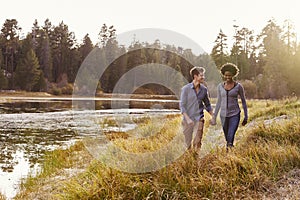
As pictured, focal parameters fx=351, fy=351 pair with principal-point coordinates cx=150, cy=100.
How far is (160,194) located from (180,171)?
2.20 ft

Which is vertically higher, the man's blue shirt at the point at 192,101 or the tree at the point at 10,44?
the tree at the point at 10,44

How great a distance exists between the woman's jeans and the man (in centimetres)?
64

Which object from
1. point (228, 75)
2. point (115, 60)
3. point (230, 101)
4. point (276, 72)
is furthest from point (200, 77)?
point (115, 60)

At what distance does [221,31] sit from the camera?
214ft

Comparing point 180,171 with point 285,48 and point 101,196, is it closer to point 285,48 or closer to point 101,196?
point 101,196

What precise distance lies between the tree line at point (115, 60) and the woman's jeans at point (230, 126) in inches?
1460

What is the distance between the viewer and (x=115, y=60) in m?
77.1

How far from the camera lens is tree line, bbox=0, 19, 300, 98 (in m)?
43.8

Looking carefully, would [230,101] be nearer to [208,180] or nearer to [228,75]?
[228,75]

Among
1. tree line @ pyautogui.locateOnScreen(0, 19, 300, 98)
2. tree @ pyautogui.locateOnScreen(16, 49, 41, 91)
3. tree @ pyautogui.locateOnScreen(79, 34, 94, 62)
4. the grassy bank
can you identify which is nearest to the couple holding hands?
the grassy bank

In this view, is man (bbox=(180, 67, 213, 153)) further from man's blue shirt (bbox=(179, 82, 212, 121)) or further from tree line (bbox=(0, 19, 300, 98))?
tree line (bbox=(0, 19, 300, 98))

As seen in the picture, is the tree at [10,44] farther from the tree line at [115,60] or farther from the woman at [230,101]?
the woman at [230,101]

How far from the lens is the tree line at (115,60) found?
144ft

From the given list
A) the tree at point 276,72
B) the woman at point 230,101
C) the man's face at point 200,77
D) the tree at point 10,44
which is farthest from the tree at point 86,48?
the man's face at point 200,77
